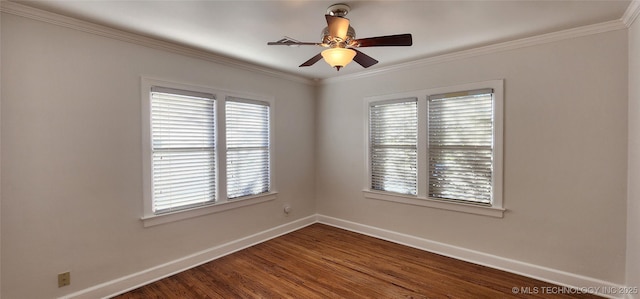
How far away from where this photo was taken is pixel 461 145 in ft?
10.7

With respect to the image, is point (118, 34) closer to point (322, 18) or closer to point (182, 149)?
point (182, 149)

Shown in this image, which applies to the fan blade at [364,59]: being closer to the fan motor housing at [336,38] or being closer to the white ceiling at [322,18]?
the fan motor housing at [336,38]


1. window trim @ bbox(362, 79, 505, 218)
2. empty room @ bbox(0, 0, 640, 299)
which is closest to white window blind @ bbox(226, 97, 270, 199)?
empty room @ bbox(0, 0, 640, 299)

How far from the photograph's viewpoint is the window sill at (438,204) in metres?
3.08

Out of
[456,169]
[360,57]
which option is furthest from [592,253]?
[360,57]

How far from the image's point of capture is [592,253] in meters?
2.59

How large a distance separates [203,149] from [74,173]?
3.82 ft

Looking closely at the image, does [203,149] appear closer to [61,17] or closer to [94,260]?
[94,260]

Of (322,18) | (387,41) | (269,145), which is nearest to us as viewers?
(387,41)

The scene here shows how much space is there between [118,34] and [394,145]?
3.37m

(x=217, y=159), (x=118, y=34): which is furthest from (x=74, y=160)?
(x=217, y=159)

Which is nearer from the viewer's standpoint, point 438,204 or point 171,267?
point 171,267

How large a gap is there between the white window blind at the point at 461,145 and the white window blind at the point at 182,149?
277 centimetres

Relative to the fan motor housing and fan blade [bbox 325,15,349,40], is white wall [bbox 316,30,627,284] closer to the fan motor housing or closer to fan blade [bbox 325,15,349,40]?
the fan motor housing
